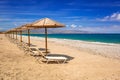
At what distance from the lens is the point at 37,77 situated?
19.3 ft

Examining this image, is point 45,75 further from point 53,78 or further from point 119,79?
point 119,79

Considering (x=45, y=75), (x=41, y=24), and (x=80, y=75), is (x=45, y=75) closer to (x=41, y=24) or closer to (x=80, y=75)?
(x=80, y=75)

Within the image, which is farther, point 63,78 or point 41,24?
point 41,24

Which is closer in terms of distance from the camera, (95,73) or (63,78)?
(63,78)

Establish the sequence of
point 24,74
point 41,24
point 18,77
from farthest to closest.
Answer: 1. point 41,24
2. point 24,74
3. point 18,77

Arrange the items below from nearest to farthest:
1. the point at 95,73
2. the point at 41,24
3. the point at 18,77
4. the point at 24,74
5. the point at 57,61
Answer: the point at 18,77 < the point at 24,74 < the point at 95,73 < the point at 57,61 < the point at 41,24

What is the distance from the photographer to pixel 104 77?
6.13m

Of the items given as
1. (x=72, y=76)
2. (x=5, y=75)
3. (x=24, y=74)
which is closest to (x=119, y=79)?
(x=72, y=76)

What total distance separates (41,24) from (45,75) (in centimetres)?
383

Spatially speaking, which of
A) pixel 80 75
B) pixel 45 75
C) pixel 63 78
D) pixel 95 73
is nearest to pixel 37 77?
pixel 45 75

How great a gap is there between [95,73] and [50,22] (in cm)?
384

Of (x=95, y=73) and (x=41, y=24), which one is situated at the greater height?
(x=41, y=24)

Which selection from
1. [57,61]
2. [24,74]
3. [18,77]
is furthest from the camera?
[57,61]

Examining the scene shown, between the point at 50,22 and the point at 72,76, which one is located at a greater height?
the point at 50,22
